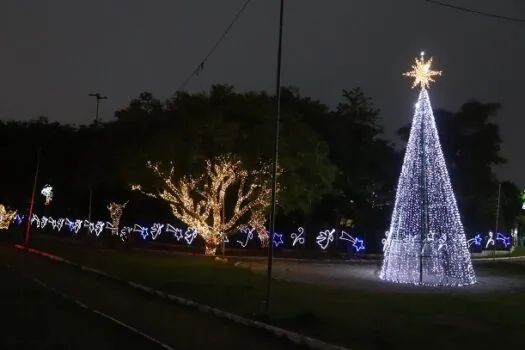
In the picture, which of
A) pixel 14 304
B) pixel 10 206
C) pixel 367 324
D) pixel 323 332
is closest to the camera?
pixel 323 332

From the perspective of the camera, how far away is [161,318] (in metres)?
14.4

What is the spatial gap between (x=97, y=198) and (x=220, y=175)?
26.0m

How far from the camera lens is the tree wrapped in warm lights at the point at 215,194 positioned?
36.5 meters

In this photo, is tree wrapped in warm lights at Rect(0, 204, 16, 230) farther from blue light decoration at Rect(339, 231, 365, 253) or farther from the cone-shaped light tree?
A: the cone-shaped light tree

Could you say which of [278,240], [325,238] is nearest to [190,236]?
[278,240]

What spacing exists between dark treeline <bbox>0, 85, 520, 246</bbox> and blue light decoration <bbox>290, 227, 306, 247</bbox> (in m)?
1.17

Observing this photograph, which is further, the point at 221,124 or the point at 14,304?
the point at 221,124

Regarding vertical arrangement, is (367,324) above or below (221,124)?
below

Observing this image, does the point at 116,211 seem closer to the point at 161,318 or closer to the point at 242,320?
the point at 161,318

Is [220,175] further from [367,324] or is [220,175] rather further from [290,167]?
[367,324]

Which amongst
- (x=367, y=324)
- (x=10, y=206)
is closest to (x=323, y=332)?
(x=367, y=324)

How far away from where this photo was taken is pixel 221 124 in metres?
35.1

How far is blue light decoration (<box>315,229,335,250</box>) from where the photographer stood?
168 feet

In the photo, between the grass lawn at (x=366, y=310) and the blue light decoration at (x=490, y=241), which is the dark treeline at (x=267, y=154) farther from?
the grass lawn at (x=366, y=310)
